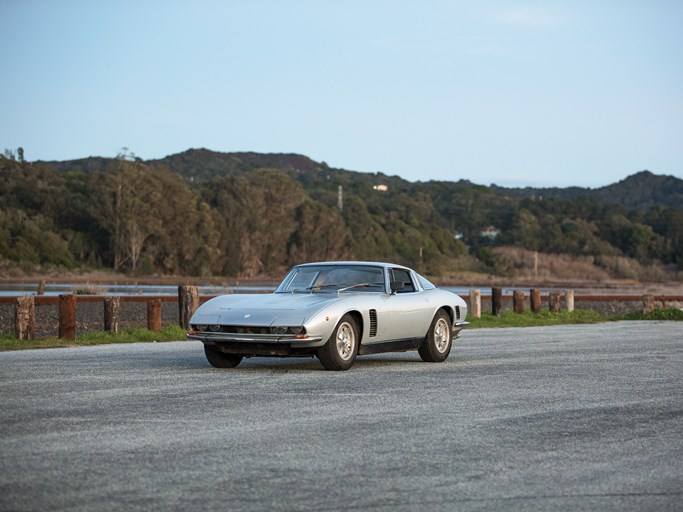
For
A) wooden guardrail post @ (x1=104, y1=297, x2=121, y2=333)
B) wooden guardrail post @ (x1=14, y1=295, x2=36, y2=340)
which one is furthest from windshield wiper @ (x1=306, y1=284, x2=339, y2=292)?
wooden guardrail post @ (x1=104, y1=297, x2=121, y2=333)

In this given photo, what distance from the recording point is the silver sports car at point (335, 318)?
1368 centimetres

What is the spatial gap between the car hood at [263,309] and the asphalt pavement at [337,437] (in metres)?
0.67

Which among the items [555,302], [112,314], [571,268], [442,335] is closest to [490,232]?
[571,268]

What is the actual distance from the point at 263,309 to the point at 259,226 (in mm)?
86499

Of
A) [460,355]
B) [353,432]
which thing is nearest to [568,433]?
[353,432]

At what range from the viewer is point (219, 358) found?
14531 millimetres

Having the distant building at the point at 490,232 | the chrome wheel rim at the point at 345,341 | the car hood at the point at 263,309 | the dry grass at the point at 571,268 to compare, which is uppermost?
the distant building at the point at 490,232

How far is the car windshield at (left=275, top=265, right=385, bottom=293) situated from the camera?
15.3 meters

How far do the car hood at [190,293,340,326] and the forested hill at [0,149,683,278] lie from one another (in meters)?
68.0

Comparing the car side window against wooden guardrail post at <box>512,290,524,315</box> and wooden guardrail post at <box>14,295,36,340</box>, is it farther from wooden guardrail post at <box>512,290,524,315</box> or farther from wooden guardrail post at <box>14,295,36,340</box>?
wooden guardrail post at <box>512,290,524,315</box>

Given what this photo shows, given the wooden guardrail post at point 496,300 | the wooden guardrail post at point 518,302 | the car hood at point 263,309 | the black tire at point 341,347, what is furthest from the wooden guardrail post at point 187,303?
the wooden guardrail post at point 518,302

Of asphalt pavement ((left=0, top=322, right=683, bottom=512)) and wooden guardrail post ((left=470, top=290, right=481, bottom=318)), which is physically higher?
wooden guardrail post ((left=470, top=290, right=481, bottom=318))

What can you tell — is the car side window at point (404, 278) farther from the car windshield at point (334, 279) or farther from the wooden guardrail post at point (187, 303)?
the wooden guardrail post at point (187, 303)

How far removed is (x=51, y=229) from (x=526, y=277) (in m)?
43.0
